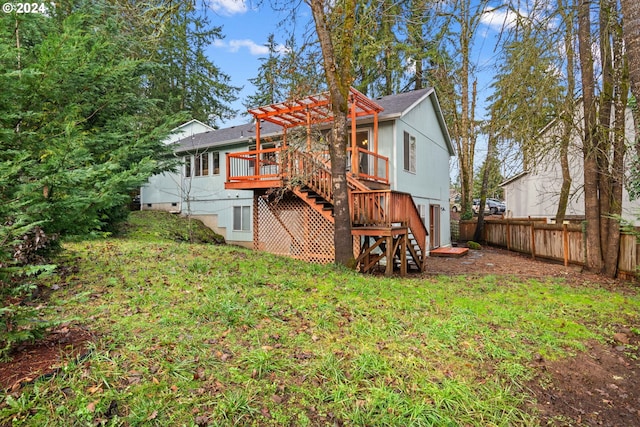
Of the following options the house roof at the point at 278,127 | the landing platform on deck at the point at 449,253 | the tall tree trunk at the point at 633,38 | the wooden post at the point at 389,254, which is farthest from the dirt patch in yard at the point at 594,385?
the landing platform on deck at the point at 449,253

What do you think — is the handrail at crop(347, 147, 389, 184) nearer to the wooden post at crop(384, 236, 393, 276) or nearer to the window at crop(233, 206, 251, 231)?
the wooden post at crop(384, 236, 393, 276)

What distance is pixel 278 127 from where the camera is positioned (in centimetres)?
1500

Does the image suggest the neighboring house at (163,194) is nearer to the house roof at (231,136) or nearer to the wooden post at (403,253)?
the house roof at (231,136)

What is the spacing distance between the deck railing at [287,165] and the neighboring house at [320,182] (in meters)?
0.03

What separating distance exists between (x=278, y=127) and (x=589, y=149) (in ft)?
35.8

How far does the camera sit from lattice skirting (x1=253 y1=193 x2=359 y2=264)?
1113 centimetres

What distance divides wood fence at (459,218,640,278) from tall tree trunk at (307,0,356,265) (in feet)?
19.8

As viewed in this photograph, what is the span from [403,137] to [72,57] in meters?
10.4

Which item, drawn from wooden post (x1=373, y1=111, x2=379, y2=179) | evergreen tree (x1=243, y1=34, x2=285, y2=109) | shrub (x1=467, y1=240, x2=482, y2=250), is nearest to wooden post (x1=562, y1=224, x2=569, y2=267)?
shrub (x1=467, y1=240, x2=482, y2=250)

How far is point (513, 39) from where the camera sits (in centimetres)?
642

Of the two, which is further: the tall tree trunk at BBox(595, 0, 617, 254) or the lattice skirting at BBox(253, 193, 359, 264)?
the lattice skirting at BBox(253, 193, 359, 264)

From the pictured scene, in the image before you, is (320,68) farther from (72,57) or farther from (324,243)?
(72,57)

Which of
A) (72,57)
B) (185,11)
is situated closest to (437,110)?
(185,11)

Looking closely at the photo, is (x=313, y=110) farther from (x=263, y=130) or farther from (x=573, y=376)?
(x=573, y=376)
